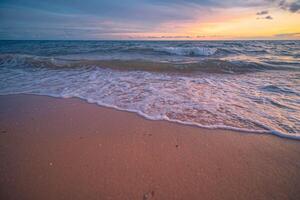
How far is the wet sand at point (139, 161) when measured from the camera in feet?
5.45

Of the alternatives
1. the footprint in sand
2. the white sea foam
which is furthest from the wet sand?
the white sea foam

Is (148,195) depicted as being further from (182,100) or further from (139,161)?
(182,100)

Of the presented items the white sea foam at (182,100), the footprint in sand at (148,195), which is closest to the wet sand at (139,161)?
the footprint in sand at (148,195)

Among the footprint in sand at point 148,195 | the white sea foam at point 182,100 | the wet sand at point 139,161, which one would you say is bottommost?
the footprint in sand at point 148,195

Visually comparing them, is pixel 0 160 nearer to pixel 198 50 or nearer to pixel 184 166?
pixel 184 166

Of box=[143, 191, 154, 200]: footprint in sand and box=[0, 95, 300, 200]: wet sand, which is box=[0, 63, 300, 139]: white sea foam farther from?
box=[143, 191, 154, 200]: footprint in sand

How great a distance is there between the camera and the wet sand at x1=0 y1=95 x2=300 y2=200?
65.4 inches

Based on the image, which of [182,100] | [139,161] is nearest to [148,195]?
[139,161]

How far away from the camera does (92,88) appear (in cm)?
502

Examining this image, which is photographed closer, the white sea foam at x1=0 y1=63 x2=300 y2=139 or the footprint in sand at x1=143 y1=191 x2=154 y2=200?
the footprint in sand at x1=143 y1=191 x2=154 y2=200

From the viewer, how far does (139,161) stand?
6.72 feet

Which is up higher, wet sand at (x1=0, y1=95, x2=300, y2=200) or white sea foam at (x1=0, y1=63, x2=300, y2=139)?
white sea foam at (x1=0, y1=63, x2=300, y2=139)

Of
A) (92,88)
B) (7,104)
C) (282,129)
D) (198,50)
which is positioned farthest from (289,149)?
(198,50)

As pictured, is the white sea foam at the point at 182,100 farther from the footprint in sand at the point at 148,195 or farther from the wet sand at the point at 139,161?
the footprint in sand at the point at 148,195
